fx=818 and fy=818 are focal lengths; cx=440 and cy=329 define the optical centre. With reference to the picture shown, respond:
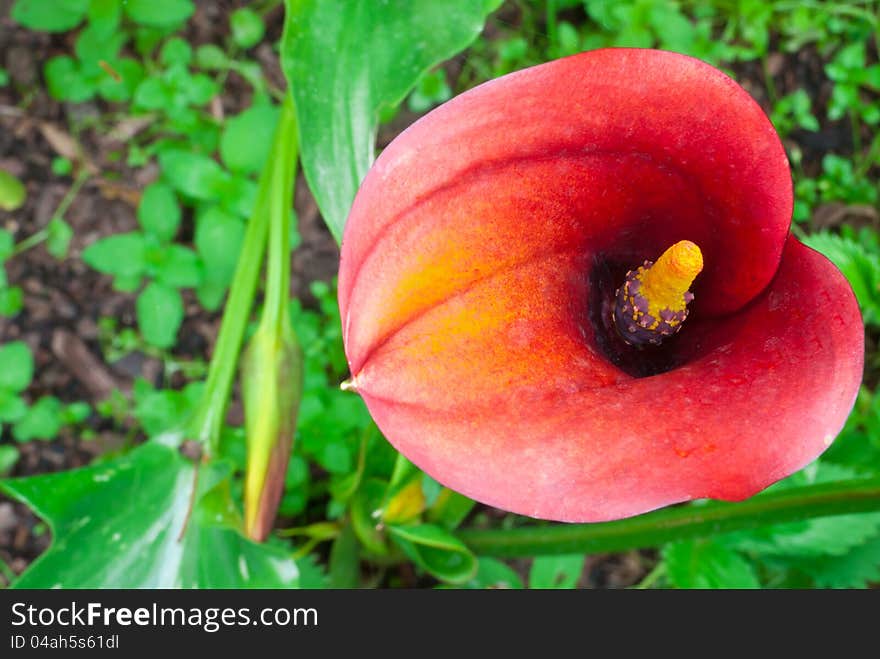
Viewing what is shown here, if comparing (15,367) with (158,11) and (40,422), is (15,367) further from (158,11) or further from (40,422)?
(158,11)

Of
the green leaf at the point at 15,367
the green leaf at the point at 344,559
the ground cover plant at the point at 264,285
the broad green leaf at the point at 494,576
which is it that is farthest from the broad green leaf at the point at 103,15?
the broad green leaf at the point at 494,576

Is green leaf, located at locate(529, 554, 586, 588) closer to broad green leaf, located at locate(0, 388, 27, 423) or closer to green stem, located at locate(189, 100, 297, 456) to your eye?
green stem, located at locate(189, 100, 297, 456)

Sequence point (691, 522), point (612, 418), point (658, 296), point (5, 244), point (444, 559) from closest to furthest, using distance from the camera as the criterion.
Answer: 1. point (612, 418)
2. point (658, 296)
3. point (691, 522)
4. point (444, 559)
5. point (5, 244)

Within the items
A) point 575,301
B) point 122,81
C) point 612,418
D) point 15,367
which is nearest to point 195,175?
point 122,81

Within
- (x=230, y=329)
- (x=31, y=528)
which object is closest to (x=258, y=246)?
(x=230, y=329)
